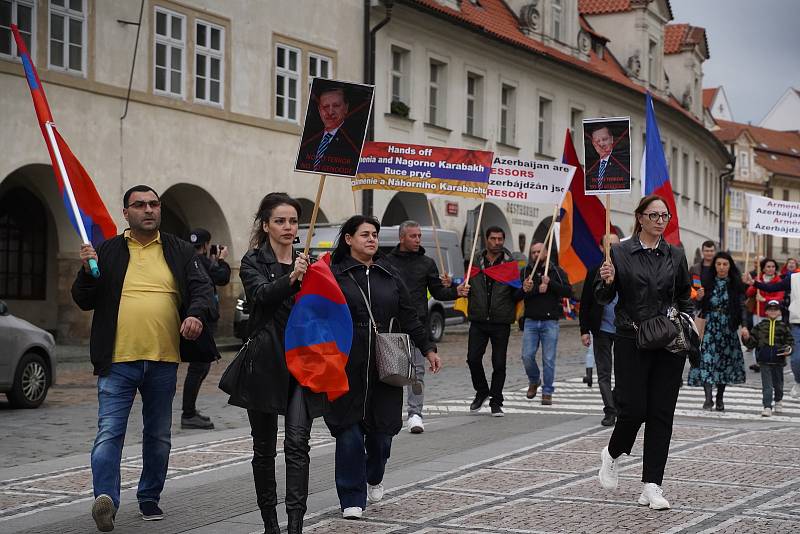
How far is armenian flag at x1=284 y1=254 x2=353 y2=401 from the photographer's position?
668cm

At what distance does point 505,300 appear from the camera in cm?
1328

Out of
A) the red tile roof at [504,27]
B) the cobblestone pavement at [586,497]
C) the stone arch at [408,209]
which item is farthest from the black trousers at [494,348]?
the stone arch at [408,209]

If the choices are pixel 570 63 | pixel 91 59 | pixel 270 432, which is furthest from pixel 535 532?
pixel 570 63

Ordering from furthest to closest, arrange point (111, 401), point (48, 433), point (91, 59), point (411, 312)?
point (91, 59) < point (48, 433) < point (411, 312) < point (111, 401)

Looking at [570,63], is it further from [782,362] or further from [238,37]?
[782,362]

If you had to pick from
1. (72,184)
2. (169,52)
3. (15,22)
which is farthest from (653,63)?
(72,184)

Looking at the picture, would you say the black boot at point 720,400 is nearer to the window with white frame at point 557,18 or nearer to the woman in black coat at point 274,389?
the woman in black coat at point 274,389

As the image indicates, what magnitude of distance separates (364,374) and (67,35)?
17213mm

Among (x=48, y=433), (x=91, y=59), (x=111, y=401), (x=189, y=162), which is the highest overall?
(x=91, y=59)

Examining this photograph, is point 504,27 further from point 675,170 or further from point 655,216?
point 655,216

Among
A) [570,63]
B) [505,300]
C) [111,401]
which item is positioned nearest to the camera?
[111,401]

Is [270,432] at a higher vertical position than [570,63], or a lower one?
lower

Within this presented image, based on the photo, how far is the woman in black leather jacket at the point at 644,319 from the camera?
A: 25.8 ft

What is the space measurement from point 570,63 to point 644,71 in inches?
397
